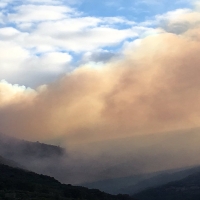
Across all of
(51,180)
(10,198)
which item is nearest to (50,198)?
(10,198)

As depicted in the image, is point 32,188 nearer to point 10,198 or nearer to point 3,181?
point 3,181

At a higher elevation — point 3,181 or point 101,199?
point 3,181

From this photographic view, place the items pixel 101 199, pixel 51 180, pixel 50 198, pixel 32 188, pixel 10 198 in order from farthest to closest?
pixel 51 180 < pixel 101 199 < pixel 32 188 < pixel 50 198 < pixel 10 198

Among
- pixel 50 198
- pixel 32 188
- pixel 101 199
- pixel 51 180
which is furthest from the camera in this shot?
pixel 51 180

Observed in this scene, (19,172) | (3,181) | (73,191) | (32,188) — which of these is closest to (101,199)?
(73,191)

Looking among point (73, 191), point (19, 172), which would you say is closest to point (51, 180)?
point (19, 172)

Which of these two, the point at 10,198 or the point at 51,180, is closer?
the point at 10,198

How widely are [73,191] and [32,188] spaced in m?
14.3

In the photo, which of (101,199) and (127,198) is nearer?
(101,199)

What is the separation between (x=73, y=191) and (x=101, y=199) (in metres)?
10.1

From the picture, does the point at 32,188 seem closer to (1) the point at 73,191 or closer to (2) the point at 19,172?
(1) the point at 73,191

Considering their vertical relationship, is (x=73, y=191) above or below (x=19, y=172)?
below

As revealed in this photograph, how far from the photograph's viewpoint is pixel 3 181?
138 metres

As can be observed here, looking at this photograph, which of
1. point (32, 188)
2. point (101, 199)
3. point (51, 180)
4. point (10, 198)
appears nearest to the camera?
point (10, 198)
